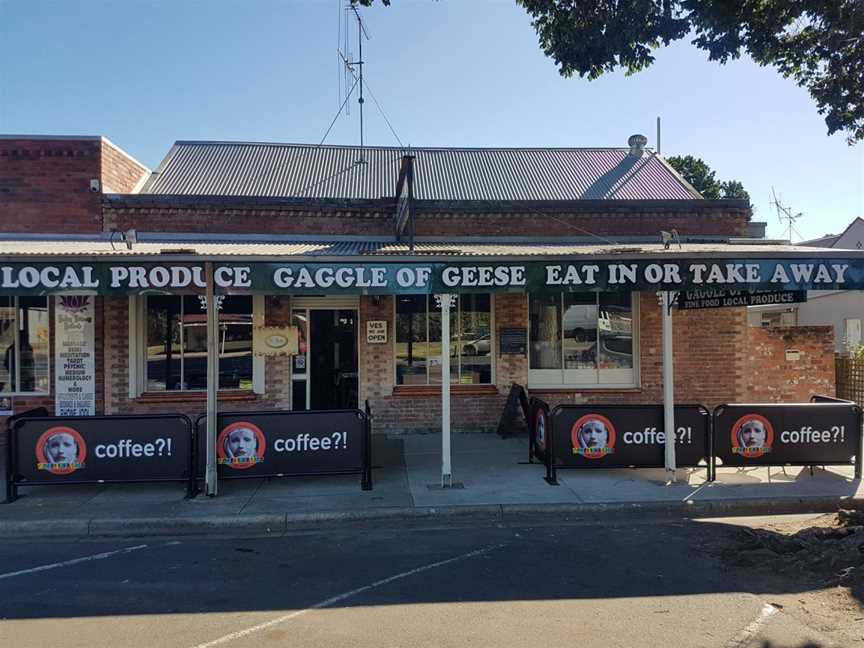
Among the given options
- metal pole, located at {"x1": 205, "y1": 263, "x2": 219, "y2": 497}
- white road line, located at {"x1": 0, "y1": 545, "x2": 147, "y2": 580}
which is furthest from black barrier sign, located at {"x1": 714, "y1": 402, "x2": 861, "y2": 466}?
white road line, located at {"x1": 0, "y1": 545, "x2": 147, "y2": 580}

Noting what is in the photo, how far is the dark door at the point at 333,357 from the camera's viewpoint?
11781 mm

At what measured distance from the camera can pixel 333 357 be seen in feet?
39.0

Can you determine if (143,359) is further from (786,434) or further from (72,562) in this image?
(786,434)

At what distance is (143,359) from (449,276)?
6.34 m

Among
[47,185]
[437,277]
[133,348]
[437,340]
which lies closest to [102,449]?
[133,348]

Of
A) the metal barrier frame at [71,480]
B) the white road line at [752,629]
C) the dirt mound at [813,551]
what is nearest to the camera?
the white road line at [752,629]

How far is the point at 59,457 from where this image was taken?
306 inches

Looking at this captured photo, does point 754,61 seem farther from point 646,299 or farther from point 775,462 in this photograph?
point 775,462

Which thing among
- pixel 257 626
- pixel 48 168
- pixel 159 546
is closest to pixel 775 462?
pixel 257 626

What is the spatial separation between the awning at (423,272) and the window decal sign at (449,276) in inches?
0.5

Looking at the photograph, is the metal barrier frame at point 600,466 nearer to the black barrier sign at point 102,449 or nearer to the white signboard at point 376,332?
the white signboard at point 376,332

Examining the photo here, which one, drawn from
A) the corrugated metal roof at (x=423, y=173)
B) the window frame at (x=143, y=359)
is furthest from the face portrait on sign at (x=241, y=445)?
the corrugated metal roof at (x=423, y=173)

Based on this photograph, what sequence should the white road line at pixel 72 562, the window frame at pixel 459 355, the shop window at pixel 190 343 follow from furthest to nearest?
1. the window frame at pixel 459 355
2. the shop window at pixel 190 343
3. the white road line at pixel 72 562

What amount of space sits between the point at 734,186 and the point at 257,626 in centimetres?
4440
